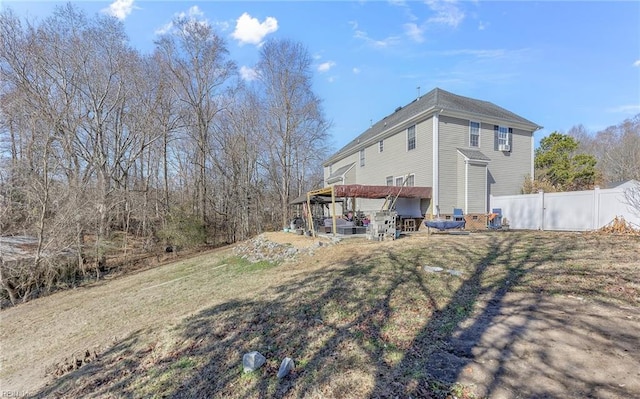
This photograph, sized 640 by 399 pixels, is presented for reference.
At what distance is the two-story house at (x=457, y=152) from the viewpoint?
13.2 metres

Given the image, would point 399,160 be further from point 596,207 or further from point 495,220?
point 596,207

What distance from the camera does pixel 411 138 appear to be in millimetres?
14672

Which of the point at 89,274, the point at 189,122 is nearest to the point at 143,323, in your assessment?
the point at 89,274

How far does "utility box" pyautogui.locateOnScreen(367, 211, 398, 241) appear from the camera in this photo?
32.6 feet

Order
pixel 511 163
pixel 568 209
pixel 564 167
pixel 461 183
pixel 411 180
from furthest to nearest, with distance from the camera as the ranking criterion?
pixel 564 167
pixel 511 163
pixel 411 180
pixel 461 183
pixel 568 209

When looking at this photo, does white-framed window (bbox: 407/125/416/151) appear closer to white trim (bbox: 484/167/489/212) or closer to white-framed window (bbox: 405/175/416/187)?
white-framed window (bbox: 405/175/416/187)

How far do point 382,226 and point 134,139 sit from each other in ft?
53.3

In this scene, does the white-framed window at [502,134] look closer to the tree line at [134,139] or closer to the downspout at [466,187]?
the downspout at [466,187]

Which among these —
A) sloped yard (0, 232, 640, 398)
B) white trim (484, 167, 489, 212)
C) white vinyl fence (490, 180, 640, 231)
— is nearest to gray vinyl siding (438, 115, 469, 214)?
white trim (484, 167, 489, 212)

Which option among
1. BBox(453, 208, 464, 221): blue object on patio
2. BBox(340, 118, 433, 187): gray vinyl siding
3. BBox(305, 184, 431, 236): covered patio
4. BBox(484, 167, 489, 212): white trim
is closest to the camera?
BBox(305, 184, 431, 236): covered patio

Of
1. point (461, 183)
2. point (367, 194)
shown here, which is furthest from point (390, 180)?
point (367, 194)

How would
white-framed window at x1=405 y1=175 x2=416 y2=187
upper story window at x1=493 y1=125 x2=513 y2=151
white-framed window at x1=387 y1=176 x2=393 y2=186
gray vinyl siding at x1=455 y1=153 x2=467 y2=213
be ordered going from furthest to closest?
white-framed window at x1=387 y1=176 x2=393 y2=186
upper story window at x1=493 y1=125 x2=513 y2=151
white-framed window at x1=405 y1=175 x2=416 y2=187
gray vinyl siding at x1=455 y1=153 x2=467 y2=213

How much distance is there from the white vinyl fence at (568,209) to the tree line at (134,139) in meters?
14.0

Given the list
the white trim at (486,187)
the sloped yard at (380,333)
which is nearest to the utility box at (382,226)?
the sloped yard at (380,333)
